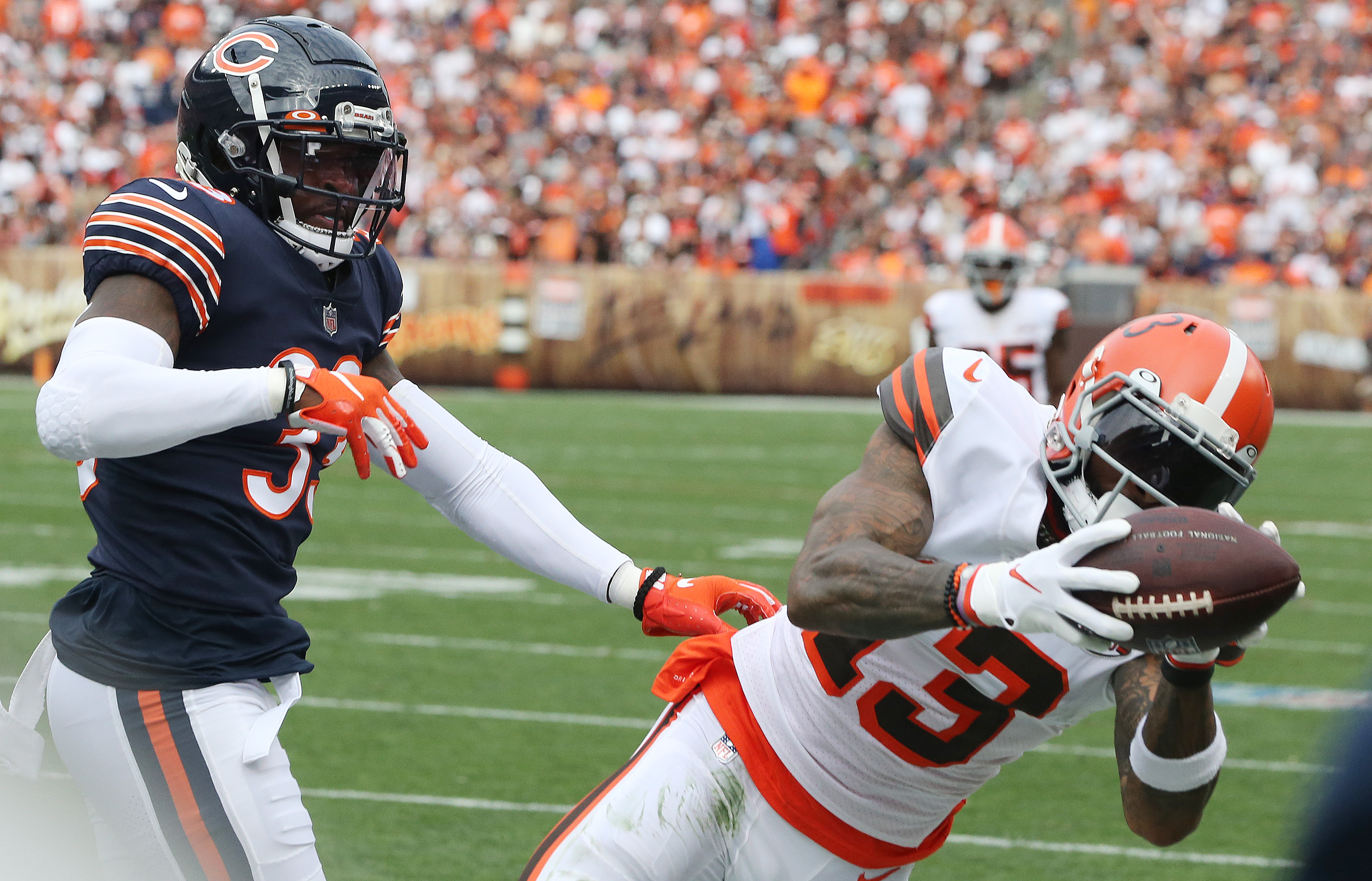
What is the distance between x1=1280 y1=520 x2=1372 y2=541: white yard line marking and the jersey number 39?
765cm

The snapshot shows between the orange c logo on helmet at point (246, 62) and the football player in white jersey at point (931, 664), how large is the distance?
1124mm

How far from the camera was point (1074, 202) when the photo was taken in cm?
1778

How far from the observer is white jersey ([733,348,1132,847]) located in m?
2.43

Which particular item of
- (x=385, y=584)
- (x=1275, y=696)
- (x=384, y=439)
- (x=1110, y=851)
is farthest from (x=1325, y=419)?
(x=384, y=439)

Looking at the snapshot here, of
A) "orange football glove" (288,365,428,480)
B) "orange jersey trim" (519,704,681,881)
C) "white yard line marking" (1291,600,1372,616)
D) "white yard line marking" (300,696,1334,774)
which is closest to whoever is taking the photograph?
"orange football glove" (288,365,428,480)

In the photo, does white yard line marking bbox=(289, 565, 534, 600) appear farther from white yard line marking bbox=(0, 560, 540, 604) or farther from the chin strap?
the chin strap

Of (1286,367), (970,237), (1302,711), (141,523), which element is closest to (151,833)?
(141,523)

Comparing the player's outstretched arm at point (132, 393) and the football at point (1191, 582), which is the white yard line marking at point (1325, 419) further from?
the player's outstretched arm at point (132, 393)

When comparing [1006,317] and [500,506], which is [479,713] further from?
[1006,317]

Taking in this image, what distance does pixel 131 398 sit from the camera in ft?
7.47

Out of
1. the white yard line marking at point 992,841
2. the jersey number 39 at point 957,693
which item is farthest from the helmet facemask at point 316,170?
the white yard line marking at point 992,841

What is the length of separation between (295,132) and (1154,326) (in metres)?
1.36

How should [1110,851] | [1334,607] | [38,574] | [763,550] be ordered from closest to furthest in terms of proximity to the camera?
[1110,851] < [38,574] < [1334,607] < [763,550]

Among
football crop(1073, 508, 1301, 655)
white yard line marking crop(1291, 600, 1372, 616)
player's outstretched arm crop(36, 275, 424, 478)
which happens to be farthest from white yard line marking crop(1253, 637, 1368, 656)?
player's outstretched arm crop(36, 275, 424, 478)
